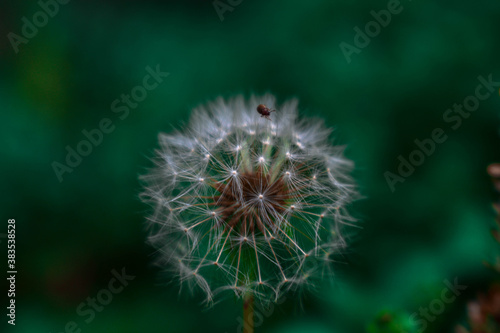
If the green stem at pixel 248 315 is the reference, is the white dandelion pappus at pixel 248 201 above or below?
above

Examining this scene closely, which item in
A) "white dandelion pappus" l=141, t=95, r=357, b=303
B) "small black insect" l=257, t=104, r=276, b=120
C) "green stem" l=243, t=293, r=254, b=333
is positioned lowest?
"green stem" l=243, t=293, r=254, b=333

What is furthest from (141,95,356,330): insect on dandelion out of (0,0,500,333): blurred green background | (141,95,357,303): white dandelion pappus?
(0,0,500,333): blurred green background

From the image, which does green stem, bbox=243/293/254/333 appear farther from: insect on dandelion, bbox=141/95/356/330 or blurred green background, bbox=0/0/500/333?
blurred green background, bbox=0/0/500/333

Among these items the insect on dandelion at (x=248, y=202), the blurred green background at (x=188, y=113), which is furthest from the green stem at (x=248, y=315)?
the blurred green background at (x=188, y=113)

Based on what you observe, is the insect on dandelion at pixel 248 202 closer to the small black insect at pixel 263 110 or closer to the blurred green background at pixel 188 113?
the small black insect at pixel 263 110

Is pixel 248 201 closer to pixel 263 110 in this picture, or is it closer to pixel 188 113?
pixel 263 110

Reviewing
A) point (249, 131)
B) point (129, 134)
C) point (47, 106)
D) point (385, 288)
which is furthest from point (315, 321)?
point (47, 106)
